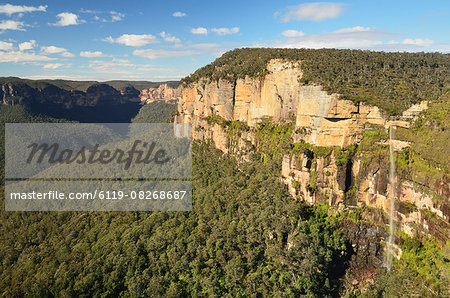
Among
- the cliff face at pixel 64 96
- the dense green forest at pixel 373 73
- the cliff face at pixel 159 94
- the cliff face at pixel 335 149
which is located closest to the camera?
the cliff face at pixel 335 149

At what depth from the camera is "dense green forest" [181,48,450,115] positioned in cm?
3170

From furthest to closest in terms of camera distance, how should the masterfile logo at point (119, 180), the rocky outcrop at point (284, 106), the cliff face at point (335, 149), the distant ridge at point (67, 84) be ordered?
1. the distant ridge at point (67, 84)
2. the masterfile logo at point (119, 180)
3. the rocky outcrop at point (284, 106)
4. the cliff face at point (335, 149)

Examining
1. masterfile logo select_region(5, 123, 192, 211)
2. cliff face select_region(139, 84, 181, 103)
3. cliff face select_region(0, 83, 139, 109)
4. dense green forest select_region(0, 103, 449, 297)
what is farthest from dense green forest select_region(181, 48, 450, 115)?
cliff face select_region(0, 83, 139, 109)

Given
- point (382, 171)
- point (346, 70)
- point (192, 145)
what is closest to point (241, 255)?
point (382, 171)

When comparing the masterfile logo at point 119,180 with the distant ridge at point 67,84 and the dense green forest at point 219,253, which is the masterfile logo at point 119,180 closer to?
the dense green forest at point 219,253

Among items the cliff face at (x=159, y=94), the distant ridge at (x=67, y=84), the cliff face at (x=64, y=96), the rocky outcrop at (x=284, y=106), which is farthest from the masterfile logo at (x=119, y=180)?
the cliff face at (x=159, y=94)

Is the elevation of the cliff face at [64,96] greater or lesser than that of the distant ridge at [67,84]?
lesser

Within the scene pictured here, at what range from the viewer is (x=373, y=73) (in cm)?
3712

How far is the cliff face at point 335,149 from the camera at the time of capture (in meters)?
28.3

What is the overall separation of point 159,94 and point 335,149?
519 feet

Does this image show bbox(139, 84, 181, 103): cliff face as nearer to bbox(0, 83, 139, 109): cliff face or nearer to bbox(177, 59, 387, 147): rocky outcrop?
bbox(0, 83, 139, 109): cliff face

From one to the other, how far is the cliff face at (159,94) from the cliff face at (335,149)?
121 metres

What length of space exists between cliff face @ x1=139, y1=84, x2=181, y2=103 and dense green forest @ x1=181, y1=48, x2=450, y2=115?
115868mm

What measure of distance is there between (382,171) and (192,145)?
4017 cm
